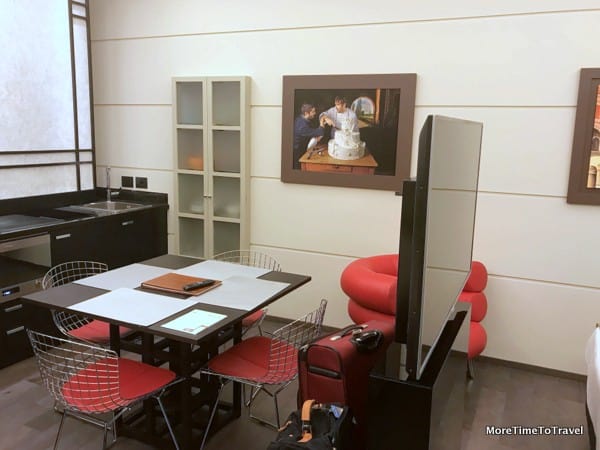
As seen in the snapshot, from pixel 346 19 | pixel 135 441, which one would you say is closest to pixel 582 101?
pixel 346 19

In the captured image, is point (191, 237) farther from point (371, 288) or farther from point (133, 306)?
point (133, 306)

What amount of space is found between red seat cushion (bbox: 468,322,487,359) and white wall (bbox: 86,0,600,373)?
38cm

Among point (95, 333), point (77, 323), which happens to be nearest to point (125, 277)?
point (95, 333)

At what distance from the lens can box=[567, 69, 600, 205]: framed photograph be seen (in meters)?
3.36

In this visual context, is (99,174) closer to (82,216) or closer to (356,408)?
(82,216)

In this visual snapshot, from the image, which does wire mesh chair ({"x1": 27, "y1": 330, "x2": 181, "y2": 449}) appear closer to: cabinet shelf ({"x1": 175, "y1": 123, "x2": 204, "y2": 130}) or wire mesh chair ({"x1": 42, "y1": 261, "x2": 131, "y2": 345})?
wire mesh chair ({"x1": 42, "y1": 261, "x2": 131, "y2": 345})

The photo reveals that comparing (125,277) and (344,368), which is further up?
(125,277)

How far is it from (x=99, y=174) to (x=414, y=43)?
10.8 ft

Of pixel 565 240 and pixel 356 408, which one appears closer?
pixel 356 408

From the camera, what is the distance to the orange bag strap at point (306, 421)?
2.04m

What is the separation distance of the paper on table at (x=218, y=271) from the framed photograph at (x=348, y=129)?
1195 mm

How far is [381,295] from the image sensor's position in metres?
3.35

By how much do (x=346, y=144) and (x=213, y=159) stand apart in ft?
4.04

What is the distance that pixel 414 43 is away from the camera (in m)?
3.79
